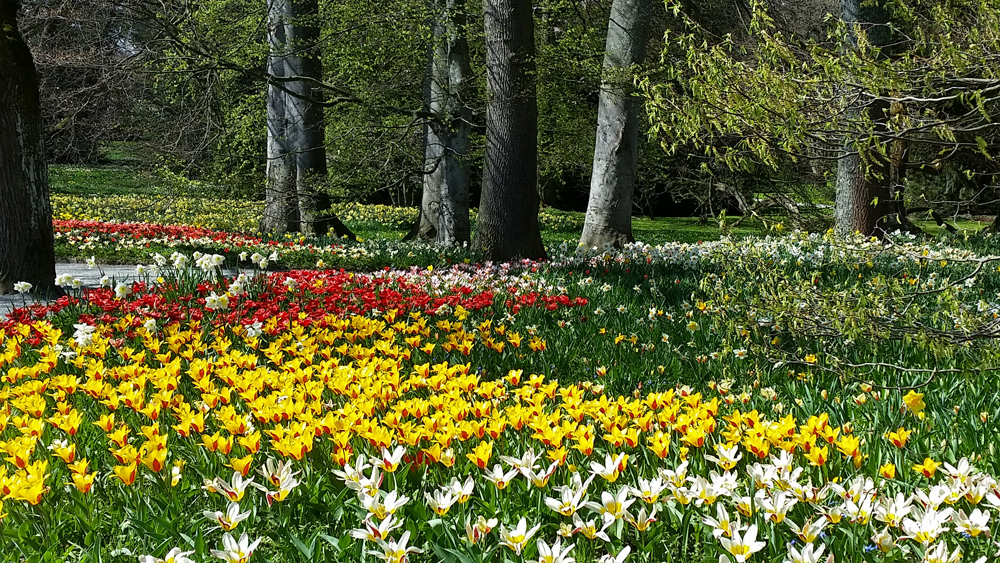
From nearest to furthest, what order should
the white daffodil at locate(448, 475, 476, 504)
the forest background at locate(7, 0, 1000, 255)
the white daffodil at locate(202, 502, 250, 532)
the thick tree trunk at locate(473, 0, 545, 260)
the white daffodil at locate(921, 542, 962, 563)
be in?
the white daffodil at locate(921, 542, 962, 563) < the white daffodil at locate(202, 502, 250, 532) < the white daffodil at locate(448, 475, 476, 504) < the forest background at locate(7, 0, 1000, 255) < the thick tree trunk at locate(473, 0, 545, 260)

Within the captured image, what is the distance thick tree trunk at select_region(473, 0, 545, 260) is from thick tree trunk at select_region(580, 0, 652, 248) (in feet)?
4.59

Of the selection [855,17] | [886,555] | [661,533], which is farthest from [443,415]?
[855,17]

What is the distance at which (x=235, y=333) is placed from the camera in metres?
4.29

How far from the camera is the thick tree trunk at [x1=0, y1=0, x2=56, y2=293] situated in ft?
19.5

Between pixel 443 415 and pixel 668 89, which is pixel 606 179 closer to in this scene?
pixel 668 89

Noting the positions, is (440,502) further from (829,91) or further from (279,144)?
(279,144)

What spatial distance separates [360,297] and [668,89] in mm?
2698

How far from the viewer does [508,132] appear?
8375 mm

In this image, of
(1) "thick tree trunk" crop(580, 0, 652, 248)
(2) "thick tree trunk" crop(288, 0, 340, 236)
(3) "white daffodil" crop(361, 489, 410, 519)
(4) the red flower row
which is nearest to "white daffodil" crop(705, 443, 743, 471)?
(3) "white daffodil" crop(361, 489, 410, 519)

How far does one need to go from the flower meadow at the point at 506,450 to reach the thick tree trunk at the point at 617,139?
5.36 metres

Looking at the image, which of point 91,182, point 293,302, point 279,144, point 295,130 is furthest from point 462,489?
point 91,182

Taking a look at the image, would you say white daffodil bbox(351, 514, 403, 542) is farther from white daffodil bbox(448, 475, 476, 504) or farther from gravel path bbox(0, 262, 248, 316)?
gravel path bbox(0, 262, 248, 316)

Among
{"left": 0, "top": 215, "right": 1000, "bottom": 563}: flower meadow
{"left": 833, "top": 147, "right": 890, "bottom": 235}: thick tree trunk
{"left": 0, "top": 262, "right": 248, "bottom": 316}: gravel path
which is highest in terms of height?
{"left": 833, "top": 147, "right": 890, "bottom": 235}: thick tree trunk

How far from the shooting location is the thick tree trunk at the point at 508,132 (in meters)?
8.35
